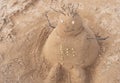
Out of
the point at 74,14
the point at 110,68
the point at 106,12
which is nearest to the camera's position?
the point at 74,14

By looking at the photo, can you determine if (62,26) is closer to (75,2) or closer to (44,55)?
(44,55)

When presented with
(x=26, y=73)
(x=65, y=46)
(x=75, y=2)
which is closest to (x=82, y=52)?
(x=65, y=46)

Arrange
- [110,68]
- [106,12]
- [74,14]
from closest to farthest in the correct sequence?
[74,14], [110,68], [106,12]

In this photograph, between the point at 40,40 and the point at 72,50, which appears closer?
the point at 72,50

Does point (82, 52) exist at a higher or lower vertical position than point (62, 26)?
lower

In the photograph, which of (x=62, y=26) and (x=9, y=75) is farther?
(x=9, y=75)
